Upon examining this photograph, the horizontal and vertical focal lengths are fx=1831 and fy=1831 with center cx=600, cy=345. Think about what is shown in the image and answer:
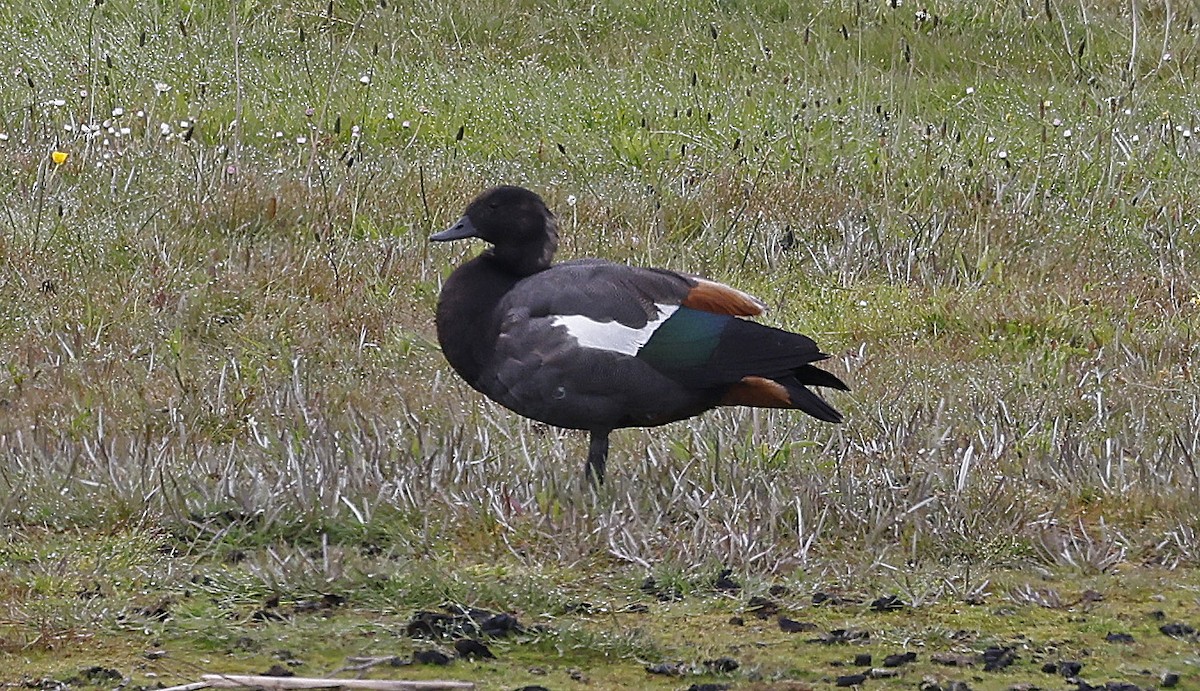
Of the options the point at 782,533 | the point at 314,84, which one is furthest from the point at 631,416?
the point at 314,84

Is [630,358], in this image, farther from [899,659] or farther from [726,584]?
[899,659]

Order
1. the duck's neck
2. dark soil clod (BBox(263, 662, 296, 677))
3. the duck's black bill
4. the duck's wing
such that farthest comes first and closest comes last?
the duck's black bill < the duck's neck < the duck's wing < dark soil clod (BBox(263, 662, 296, 677))

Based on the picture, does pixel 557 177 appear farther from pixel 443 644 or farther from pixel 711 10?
pixel 443 644

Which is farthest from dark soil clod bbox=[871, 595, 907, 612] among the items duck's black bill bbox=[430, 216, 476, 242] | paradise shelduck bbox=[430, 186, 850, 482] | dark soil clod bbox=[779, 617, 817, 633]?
duck's black bill bbox=[430, 216, 476, 242]

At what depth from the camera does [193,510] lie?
4508 millimetres

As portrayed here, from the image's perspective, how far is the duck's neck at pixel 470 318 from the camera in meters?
5.09

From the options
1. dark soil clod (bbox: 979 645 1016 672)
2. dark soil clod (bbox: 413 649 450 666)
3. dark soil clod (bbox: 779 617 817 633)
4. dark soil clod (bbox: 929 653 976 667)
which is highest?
dark soil clod (bbox: 979 645 1016 672)

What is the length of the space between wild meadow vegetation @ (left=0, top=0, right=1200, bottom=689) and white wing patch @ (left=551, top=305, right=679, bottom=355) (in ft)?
1.17

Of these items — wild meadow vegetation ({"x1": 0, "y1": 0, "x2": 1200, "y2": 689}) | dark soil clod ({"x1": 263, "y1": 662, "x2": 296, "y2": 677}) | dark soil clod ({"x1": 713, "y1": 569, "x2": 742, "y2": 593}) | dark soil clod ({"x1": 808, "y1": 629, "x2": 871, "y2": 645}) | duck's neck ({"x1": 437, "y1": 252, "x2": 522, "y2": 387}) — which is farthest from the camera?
duck's neck ({"x1": 437, "y1": 252, "x2": 522, "y2": 387})

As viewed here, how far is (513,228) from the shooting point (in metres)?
5.38

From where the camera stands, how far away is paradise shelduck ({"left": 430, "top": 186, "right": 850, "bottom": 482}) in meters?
4.95

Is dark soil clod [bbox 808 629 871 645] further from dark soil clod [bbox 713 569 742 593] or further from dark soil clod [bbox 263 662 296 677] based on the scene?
dark soil clod [bbox 263 662 296 677]

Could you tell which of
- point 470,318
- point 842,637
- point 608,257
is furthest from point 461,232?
point 608,257

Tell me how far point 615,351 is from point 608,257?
9.67 ft
